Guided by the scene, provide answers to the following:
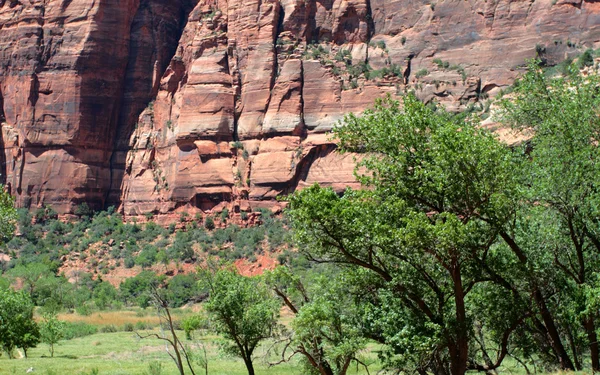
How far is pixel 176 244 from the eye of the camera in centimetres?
6259

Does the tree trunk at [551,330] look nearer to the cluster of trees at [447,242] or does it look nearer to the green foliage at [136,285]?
the cluster of trees at [447,242]

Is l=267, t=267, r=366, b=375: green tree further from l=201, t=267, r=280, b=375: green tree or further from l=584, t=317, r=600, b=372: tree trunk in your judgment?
l=584, t=317, r=600, b=372: tree trunk

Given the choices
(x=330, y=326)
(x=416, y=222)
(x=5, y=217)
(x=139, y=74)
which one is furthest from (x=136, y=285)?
(x=416, y=222)

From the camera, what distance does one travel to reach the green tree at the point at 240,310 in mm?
20008

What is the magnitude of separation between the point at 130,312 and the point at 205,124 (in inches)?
817

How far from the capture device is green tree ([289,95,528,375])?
13414 mm

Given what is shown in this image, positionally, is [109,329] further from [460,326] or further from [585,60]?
[585,60]

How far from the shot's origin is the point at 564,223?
15.6m

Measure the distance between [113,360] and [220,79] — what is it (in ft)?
135

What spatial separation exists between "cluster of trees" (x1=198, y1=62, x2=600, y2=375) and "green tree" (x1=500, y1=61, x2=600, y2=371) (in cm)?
3

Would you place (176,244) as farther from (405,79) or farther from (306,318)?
(306,318)

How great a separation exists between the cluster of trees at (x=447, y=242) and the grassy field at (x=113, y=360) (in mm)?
5585

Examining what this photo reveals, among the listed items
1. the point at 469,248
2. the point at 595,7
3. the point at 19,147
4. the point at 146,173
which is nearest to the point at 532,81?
the point at 469,248

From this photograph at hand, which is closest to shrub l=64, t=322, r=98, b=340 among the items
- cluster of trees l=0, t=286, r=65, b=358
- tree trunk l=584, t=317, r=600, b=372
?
cluster of trees l=0, t=286, r=65, b=358
